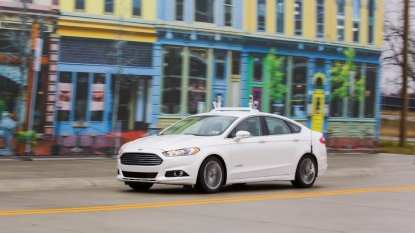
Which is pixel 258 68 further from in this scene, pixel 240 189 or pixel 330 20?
pixel 240 189

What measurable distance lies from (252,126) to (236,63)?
1205 cm

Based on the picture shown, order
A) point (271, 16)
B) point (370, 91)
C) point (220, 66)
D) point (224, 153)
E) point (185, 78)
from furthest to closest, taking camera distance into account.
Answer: point (370, 91)
point (271, 16)
point (220, 66)
point (185, 78)
point (224, 153)

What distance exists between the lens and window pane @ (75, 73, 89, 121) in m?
23.2

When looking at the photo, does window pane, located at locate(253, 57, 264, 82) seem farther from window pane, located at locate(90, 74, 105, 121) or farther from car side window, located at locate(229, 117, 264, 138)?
car side window, located at locate(229, 117, 264, 138)

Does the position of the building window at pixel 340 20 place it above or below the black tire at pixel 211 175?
above

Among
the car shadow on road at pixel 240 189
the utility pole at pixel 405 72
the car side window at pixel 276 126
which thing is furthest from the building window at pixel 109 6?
the utility pole at pixel 405 72

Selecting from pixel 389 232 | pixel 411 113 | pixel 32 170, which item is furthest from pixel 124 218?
pixel 411 113

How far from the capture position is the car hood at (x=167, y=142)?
13656mm

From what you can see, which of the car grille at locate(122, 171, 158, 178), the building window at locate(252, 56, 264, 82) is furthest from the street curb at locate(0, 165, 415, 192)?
the building window at locate(252, 56, 264, 82)

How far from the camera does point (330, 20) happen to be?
3027 cm

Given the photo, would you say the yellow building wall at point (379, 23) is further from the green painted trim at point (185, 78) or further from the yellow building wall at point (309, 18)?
the green painted trim at point (185, 78)

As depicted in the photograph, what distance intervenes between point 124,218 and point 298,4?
20038 mm

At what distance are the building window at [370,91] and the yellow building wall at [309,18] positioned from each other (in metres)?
3.40

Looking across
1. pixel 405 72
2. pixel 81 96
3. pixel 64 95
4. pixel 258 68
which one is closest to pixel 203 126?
pixel 64 95
